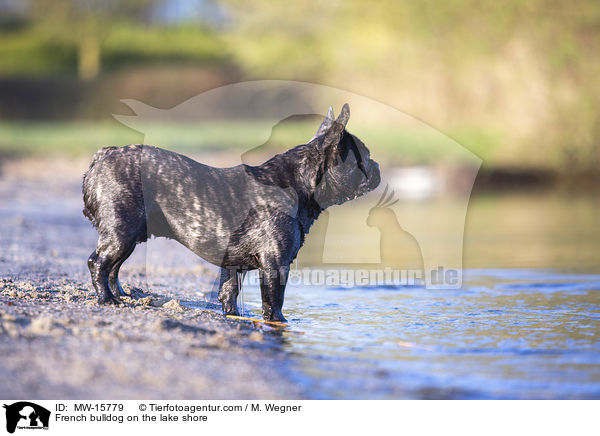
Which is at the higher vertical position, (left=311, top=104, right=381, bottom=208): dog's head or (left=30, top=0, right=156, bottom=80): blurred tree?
(left=30, top=0, right=156, bottom=80): blurred tree

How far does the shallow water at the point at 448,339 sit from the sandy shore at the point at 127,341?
0.37 meters

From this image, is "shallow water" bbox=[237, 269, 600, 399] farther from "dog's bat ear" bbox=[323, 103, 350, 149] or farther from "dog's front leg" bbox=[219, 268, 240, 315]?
"dog's bat ear" bbox=[323, 103, 350, 149]

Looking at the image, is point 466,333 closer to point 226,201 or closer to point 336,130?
point 336,130

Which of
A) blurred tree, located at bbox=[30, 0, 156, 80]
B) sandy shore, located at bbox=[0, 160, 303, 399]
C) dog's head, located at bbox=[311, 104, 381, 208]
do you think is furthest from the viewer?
blurred tree, located at bbox=[30, 0, 156, 80]

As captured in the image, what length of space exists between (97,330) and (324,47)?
115 ft

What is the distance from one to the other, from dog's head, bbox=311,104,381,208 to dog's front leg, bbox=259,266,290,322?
707mm

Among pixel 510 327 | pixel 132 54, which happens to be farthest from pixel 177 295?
pixel 132 54

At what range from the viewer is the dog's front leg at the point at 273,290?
22.0ft

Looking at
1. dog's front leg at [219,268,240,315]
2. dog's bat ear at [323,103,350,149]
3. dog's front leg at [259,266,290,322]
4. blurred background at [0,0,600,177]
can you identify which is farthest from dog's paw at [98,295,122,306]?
blurred background at [0,0,600,177]

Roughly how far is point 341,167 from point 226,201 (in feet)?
3.18

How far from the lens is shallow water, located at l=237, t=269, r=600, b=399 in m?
5.03

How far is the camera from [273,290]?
6.72m
